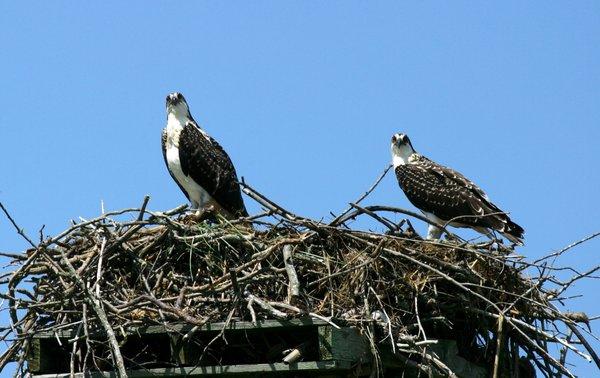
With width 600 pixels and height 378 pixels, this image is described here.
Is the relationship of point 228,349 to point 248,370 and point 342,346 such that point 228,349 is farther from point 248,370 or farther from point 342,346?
point 342,346

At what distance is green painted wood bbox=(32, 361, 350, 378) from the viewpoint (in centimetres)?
635

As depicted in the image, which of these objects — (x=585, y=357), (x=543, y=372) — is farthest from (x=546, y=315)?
(x=585, y=357)

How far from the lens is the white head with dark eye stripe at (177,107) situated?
1080 centimetres

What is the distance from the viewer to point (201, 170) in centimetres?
1024

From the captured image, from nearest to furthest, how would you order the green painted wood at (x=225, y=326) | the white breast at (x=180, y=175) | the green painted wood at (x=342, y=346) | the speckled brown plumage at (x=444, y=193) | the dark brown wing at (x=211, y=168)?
the green painted wood at (x=342, y=346)
the green painted wood at (x=225, y=326)
the dark brown wing at (x=211, y=168)
the white breast at (x=180, y=175)
the speckled brown plumage at (x=444, y=193)

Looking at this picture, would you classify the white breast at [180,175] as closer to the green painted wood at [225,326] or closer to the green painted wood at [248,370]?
the green painted wood at [225,326]

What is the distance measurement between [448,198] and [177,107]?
2800mm

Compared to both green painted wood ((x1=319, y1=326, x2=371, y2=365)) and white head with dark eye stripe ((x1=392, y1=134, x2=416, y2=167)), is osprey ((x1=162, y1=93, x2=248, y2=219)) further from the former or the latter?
green painted wood ((x1=319, y1=326, x2=371, y2=365))

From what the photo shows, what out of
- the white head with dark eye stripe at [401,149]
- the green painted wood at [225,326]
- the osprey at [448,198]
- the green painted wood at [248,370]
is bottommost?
the green painted wood at [248,370]

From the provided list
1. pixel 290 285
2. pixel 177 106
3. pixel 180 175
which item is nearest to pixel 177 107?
pixel 177 106

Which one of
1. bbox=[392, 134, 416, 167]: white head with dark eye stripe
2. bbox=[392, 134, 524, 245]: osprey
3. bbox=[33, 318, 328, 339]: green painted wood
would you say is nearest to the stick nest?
bbox=[33, 318, 328, 339]: green painted wood

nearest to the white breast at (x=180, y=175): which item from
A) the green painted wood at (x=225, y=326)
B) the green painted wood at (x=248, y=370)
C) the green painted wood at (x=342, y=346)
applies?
the green painted wood at (x=225, y=326)

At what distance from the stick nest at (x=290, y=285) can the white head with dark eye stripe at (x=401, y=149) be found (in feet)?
11.5

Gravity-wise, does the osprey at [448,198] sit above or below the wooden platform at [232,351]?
above
